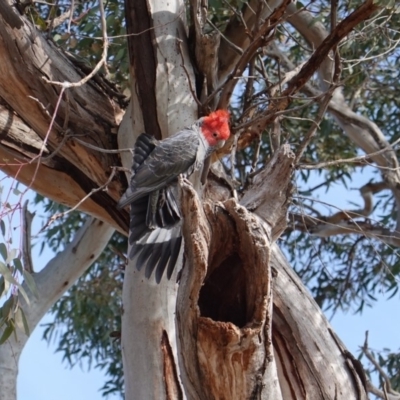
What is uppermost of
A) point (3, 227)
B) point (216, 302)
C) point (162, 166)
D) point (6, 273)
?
point (162, 166)

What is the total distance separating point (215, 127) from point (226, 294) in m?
0.77

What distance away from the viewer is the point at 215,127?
2543mm

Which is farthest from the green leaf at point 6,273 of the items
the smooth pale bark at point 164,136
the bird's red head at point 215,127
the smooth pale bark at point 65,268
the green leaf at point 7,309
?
the smooth pale bark at point 65,268

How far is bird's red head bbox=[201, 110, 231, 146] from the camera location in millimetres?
2532

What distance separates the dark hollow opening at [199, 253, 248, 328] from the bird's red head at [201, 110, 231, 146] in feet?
2.15

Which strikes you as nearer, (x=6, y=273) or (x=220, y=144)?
(x=6, y=273)

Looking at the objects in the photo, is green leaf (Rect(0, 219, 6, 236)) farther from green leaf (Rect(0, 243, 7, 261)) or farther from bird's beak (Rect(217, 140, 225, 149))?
bird's beak (Rect(217, 140, 225, 149))

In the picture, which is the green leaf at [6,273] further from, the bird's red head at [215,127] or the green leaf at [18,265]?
the bird's red head at [215,127]

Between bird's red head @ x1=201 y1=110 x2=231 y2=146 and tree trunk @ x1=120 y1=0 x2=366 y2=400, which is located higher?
bird's red head @ x1=201 y1=110 x2=231 y2=146

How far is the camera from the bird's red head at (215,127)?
2532 mm

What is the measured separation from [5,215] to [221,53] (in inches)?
55.1

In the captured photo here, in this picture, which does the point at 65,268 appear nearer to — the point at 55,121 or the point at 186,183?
the point at 55,121

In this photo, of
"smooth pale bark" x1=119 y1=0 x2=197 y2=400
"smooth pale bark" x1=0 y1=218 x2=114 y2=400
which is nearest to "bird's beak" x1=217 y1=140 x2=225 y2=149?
"smooth pale bark" x1=119 y1=0 x2=197 y2=400

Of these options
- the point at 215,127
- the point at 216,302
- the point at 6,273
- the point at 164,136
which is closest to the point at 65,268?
the point at 164,136
